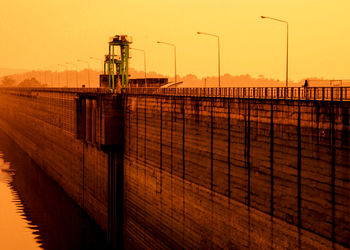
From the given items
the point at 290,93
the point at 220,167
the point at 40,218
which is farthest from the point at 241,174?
the point at 40,218

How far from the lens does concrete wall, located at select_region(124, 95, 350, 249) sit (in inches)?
795

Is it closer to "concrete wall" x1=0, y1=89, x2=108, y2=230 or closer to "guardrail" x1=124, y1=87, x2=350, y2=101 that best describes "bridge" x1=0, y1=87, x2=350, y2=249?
"guardrail" x1=124, y1=87, x2=350, y2=101

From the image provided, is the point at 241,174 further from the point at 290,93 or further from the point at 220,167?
the point at 290,93

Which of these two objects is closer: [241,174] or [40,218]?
[241,174]

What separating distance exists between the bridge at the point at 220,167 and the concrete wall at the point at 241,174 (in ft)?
0.18

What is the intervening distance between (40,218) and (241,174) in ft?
132

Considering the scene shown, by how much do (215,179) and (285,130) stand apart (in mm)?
7282

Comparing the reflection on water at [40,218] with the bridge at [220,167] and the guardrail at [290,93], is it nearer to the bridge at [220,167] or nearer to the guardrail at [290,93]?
the bridge at [220,167]

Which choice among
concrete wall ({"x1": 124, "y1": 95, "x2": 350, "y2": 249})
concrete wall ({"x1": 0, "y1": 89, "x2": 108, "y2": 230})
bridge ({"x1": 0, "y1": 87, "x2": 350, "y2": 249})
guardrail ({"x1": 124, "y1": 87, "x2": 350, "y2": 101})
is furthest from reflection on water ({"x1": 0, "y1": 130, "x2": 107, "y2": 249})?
guardrail ({"x1": 124, "y1": 87, "x2": 350, "y2": 101})

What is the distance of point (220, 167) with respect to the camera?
92.8 feet

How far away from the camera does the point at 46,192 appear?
232 feet

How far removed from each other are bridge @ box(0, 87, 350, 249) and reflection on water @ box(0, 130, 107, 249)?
7.91 ft

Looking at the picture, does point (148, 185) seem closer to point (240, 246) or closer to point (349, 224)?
point (240, 246)

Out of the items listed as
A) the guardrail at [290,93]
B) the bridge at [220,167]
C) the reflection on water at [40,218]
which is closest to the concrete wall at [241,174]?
the bridge at [220,167]
